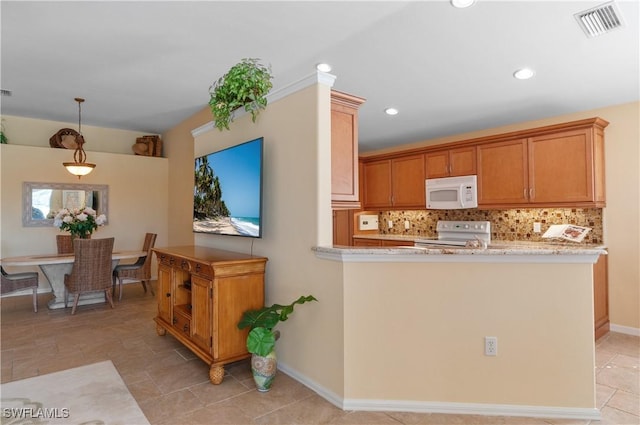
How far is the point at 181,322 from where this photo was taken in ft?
10.6

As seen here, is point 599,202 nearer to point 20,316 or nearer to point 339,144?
point 339,144

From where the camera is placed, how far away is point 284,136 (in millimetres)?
2902

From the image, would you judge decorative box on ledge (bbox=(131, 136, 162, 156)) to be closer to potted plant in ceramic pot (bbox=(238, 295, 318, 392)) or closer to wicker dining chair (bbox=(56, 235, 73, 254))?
wicker dining chair (bbox=(56, 235, 73, 254))

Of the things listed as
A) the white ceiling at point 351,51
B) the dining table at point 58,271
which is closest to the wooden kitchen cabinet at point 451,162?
the white ceiling at point 351,51

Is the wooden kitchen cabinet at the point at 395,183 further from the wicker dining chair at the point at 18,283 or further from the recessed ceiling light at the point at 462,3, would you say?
the wicker dining chair at the point at 18,283

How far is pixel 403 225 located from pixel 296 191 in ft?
13.3

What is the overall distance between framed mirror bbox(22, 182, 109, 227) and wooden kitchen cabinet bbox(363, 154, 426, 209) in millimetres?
4544

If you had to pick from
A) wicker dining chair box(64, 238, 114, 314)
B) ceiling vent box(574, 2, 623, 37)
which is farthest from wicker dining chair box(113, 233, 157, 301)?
ceiling vent box(574, 2, 623, 37)

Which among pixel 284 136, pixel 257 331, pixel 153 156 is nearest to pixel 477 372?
pixel 257 331

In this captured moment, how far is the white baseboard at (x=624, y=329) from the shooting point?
13.2ft

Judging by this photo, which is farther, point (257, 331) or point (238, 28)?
point (238, 28)

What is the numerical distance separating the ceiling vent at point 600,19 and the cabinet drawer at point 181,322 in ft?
12.0

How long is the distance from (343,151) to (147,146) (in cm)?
518

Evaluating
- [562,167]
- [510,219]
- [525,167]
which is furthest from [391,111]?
[510,219]
